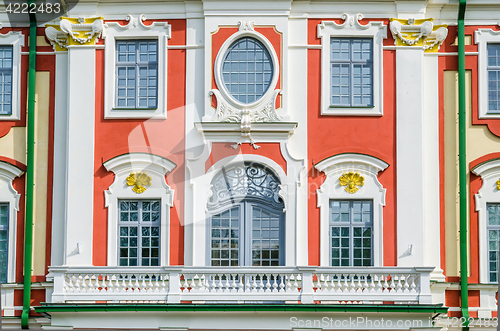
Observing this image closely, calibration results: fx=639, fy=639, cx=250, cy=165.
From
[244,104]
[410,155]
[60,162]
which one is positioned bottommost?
[60,162]

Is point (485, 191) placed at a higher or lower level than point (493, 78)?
lower

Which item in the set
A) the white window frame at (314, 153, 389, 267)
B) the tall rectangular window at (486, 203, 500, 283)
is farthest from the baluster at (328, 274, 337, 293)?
the tall rectangular window at (486, 203, 500, 283)

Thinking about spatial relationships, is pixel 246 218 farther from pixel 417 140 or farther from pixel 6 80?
pixel 6 80

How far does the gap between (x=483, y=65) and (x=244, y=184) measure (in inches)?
263

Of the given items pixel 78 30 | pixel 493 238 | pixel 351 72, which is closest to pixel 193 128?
pixel 78 30

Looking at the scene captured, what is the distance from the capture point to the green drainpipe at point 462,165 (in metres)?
15.2

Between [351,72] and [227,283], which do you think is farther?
[351,72]

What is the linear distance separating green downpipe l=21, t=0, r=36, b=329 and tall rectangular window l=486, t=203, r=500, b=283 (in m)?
11.2

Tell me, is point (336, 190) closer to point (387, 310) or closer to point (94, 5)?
point (387, 310)

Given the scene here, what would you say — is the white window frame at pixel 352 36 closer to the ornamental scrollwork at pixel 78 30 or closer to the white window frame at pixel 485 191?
the white window frame at pixel 485 191

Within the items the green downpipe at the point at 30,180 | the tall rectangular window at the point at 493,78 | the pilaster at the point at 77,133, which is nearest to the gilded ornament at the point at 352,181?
the tall rectangular window at the point at 493,78

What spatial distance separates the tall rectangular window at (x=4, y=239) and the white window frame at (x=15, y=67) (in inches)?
88.8

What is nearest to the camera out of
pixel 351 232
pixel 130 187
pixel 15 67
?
pixel 351 232

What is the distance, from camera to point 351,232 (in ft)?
50.7
